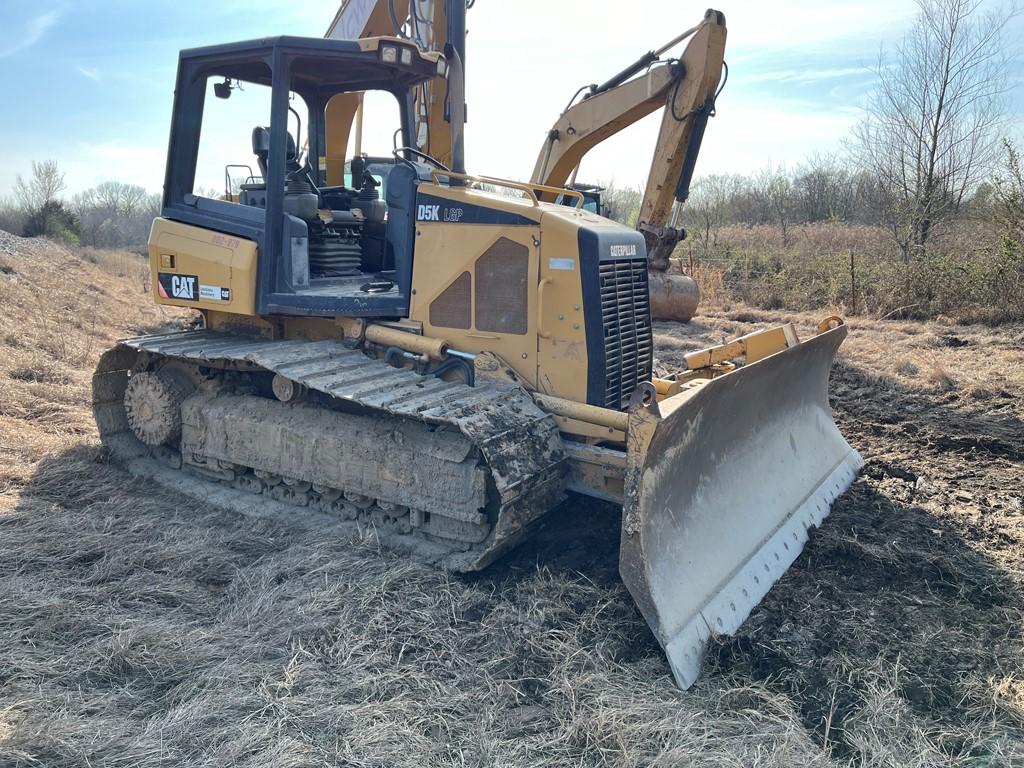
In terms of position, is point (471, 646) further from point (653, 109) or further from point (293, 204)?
point (653, 109)

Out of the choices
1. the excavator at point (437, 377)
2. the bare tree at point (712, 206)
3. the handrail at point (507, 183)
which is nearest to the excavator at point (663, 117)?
the excavator at point (437, 377)

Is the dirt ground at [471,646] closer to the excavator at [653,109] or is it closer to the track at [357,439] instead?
the track at [357,439]

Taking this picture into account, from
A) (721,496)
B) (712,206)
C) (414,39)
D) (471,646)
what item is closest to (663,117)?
(414,39)

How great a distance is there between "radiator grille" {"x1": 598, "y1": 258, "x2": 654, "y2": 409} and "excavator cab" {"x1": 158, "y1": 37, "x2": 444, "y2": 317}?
124 cm

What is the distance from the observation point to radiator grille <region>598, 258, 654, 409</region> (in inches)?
176

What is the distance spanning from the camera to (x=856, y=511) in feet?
16.9

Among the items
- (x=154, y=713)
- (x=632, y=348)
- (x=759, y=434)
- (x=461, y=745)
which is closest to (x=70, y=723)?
(x=154, y=713)

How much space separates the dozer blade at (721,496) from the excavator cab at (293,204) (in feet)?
6.48

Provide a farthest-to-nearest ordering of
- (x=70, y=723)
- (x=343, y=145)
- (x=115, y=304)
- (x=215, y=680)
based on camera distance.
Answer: (x=115, y=304) < (x=343, y=145) < (x=215, y=680) < (x=70, y=723)

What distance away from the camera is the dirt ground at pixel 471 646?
2.85 meters

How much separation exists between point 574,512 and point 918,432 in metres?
3.85

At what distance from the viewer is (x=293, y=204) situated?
5152mm

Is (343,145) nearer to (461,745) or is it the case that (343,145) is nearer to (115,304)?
(461,745)

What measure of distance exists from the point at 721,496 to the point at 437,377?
5.72ft
